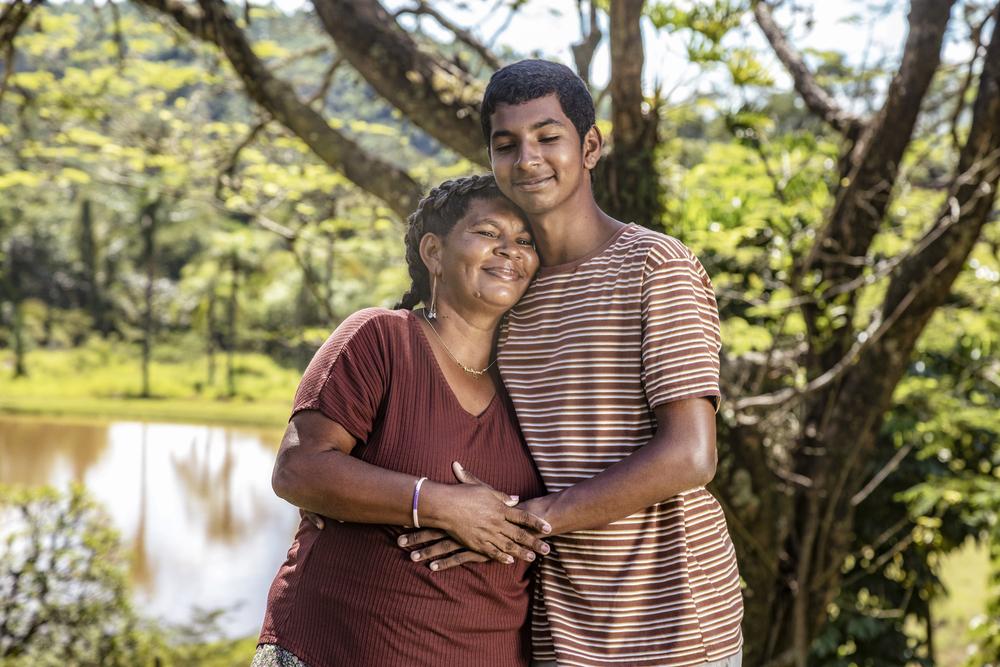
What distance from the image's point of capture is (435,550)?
1505mm

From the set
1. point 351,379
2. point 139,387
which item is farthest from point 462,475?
point 139,387

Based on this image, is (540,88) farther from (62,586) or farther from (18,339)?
(18,339)

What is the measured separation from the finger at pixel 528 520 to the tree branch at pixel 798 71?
10.4ft

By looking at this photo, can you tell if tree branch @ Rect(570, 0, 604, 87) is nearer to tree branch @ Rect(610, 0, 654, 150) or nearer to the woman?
tree branch @ Rect(610, 0, 654, 150)

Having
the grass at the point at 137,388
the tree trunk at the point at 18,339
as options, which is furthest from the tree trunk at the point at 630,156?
the tree trunk at the point at 18,339

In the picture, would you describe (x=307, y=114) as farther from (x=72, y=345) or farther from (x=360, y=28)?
(x=72, y=345)

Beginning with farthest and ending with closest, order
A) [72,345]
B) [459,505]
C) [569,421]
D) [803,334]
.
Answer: [72,345] < [803,334] < [569,421] < [459,505]

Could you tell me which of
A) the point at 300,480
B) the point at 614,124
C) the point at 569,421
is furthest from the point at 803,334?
the point at 300,480

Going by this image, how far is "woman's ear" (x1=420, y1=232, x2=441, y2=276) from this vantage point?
5.76 feet

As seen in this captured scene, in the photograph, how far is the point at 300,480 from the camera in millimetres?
1501

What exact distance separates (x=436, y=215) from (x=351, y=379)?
1.19ft

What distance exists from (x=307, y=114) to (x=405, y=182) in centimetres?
50

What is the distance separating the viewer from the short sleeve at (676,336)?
151 cm

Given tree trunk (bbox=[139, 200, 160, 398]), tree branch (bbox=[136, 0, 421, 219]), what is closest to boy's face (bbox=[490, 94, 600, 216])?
tree branch (bbox=[136, 0, 421, 219])
